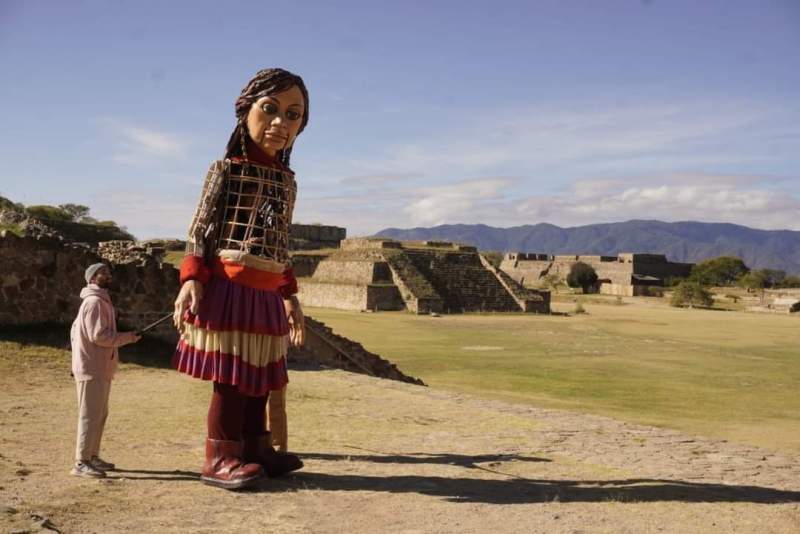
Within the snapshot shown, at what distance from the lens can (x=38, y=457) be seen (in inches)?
208

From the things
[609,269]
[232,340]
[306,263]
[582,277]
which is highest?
[609,269]

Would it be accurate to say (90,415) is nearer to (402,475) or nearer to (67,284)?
(402,475)

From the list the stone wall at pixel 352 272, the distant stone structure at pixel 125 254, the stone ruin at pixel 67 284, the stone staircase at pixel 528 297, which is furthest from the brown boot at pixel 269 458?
the stone staircase at pixel 528 297

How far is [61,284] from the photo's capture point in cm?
1080

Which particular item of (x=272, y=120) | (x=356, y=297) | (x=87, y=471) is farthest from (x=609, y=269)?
(x=87, y=471)

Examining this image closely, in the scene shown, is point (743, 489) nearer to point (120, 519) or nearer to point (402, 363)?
point (120, 519)

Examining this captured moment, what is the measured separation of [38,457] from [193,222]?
6.40 ft

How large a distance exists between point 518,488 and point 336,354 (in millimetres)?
7824

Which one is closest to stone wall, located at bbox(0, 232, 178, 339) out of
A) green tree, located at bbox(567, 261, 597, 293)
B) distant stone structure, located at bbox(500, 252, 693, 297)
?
distant stone structure, located at bbox(500, 252, 693, 297)

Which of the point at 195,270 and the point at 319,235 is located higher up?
the point at 319,235

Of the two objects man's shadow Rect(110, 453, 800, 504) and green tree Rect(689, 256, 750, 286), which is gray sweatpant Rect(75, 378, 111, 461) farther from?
green tree Rect(689, 256, 750, 286)

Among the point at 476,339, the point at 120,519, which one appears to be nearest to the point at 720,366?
the point at 476,339

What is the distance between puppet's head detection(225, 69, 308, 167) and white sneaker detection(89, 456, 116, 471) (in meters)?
2.15

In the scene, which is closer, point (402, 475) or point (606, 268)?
point (402, 475)
